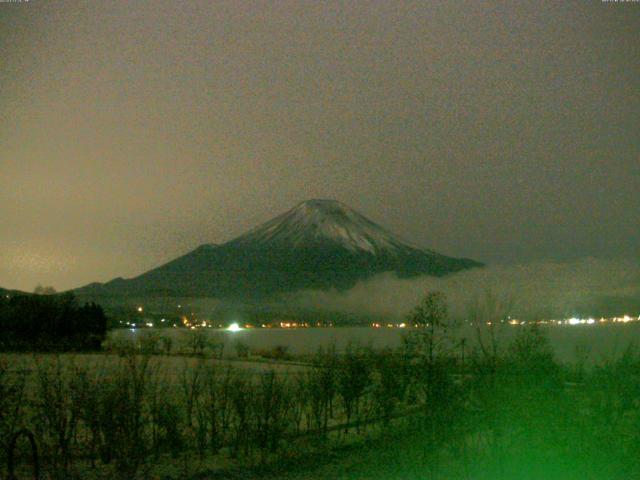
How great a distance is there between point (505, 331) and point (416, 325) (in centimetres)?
138

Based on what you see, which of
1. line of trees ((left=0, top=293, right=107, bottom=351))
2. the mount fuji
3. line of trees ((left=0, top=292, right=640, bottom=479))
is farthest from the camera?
the mount fuji

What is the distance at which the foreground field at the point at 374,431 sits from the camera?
8086 mm

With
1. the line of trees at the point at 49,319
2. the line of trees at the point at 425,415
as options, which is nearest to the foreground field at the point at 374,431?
the line of trees at the point at 425,415

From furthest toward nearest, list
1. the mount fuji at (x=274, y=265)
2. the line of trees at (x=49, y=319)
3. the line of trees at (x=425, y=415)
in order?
the mount fuji at (x=274, y=265), the line of trees at (x=49, y=319), the line of trees at (x=425, y=415)

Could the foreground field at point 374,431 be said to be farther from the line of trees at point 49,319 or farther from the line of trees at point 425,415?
the line of trees at point 49,319

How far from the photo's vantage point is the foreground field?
8086 mm

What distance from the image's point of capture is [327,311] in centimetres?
8888

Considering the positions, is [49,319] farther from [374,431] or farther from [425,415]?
[425,415]

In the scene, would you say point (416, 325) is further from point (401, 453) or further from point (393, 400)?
point (393, 400)

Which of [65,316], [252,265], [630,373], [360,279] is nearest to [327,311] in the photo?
[360,279]

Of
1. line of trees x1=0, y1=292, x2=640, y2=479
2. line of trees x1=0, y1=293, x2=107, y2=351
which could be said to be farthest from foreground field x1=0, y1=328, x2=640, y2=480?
line of trees x1=0, y1=293, x2=107, y2=351

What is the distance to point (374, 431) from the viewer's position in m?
14.2

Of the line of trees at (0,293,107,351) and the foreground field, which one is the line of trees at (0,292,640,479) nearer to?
the foreground field

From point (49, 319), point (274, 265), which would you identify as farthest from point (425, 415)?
point (274, 265)
